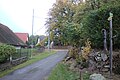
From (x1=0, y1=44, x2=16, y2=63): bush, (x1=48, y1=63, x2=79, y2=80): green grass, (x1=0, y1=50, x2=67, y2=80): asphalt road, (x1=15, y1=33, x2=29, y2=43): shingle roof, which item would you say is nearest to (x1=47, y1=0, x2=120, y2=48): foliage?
(x1=48, y1=63, x2=79, y2=80): green grass

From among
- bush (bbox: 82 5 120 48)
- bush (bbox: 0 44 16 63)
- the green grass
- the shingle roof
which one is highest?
the shingle roof

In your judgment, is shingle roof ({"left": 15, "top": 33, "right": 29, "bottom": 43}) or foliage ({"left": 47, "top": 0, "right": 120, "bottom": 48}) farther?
shingle roof ({"left": 15, "top": 33, "right": 29, "bottom": 43})

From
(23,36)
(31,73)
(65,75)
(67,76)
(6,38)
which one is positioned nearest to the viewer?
(67,76)

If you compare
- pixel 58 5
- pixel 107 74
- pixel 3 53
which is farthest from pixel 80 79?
pixel 58 5

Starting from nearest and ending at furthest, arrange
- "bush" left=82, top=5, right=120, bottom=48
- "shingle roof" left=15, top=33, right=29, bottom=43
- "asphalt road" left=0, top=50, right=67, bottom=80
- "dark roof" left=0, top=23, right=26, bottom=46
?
"bush" left=82, top=5, right=120, bottom=48 < "asphalt road" left=0, top=50, right=67, bottom=80 < "dark roof" left=0, top=23, right=26, bottom=46 < "shingle roof" left=15, top=33, right=29, bottom=43

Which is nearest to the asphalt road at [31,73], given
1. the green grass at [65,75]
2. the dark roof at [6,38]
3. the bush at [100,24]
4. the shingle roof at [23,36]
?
the green grass at [65,75]

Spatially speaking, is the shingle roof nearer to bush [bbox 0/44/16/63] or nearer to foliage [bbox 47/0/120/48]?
foliage [bbox 47/0/120/48]

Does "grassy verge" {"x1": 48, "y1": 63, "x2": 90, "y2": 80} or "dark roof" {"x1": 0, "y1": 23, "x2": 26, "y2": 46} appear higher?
"dark roof" {"x1": 0, "y1": 23, "x2": 26, "y2": 46}

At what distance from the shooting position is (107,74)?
14.1 meters

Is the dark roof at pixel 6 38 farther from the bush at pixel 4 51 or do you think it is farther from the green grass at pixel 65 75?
the green grass at pixel 65 75

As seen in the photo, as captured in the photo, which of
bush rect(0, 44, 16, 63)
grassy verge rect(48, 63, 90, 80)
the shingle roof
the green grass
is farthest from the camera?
the shingle roof

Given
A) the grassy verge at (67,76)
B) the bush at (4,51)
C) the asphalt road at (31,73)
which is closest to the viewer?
the grassy verge at (67,76)

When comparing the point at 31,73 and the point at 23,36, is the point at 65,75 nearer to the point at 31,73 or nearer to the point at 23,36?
the point at 31,73

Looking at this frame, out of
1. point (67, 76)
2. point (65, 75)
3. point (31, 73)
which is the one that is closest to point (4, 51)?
point (31, 73)
